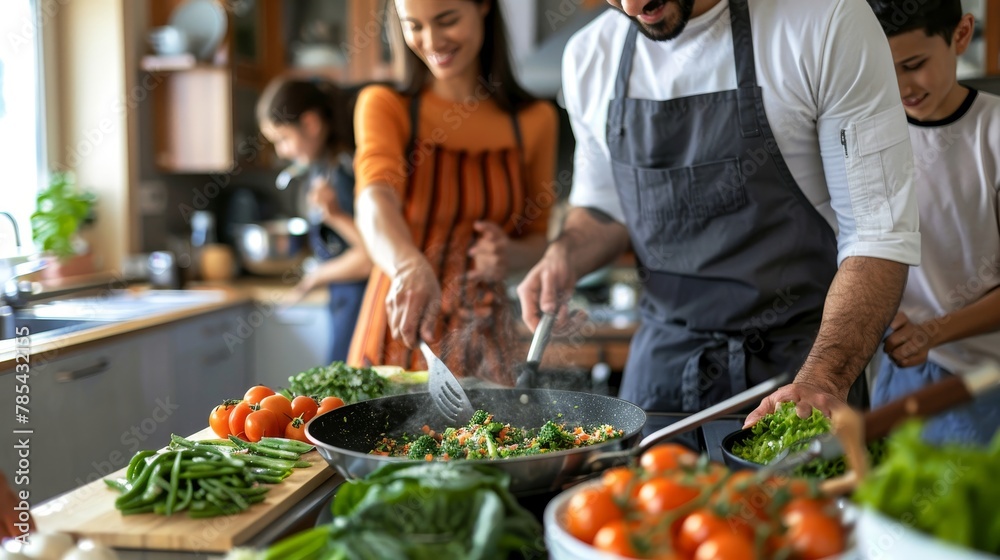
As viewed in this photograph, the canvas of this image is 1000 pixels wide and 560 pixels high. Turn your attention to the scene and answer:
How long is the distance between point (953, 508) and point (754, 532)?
0.15 metres

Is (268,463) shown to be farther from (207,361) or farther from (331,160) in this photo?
(207,361)

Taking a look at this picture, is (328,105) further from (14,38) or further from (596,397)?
(596,397)

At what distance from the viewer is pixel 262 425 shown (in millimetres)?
1385

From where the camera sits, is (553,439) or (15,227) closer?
(553,439)

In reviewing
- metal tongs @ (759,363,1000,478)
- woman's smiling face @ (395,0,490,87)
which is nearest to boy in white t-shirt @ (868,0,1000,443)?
woman's smiling face @ (395,0,490,87)

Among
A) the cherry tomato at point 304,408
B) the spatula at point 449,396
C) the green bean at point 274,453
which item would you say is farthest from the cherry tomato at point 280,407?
the spatula at point 449,396

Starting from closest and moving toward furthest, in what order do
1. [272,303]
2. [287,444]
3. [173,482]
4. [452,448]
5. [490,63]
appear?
[173,482] < [452,448] < [287,444] < [490,63] < [272,303]

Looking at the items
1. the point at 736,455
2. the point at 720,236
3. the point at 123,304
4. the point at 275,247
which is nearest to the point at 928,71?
the point at 720,236

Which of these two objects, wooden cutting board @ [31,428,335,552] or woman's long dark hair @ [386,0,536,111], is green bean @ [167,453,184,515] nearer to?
wooden cutting board @ [31,428,335,552]

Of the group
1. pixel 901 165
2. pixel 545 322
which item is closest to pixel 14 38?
pixel 545 322

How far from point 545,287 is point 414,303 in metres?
0.26

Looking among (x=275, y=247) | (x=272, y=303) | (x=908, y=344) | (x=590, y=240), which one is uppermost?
(x=590, y=240)

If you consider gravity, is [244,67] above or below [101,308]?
above

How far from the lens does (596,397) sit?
4.45ft
